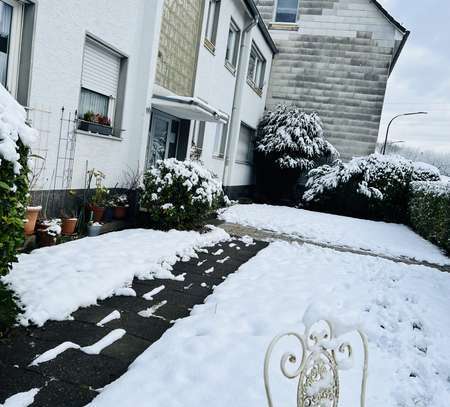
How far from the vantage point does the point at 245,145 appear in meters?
15.7

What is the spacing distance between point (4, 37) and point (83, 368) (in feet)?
13.1

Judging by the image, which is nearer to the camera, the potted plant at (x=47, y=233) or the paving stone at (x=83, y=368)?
the paving stone at (x=83, y=368)

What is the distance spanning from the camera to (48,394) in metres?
2.24

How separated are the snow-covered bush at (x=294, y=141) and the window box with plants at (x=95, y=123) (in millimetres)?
9146

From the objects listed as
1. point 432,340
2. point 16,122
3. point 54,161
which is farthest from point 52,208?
point 432,340

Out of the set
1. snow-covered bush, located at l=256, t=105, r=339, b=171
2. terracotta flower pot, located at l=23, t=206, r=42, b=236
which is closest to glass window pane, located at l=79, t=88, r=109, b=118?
terracotta flower pot, located at l=23, t=206, r=42, b=236

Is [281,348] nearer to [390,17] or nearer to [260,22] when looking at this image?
[260,22]

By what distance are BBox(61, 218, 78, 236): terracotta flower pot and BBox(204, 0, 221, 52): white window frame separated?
6.32 metres

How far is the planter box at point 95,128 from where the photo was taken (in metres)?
6.09

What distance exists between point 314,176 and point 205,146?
5788 mm

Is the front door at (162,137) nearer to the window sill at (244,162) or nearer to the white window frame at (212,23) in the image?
the white window frame at (212,23)

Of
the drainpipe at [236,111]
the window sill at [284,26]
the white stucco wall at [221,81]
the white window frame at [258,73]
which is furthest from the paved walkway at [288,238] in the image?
the window sill at [284,26]

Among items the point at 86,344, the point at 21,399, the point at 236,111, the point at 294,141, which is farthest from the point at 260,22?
the point at 21,399

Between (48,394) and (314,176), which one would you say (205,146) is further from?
(48,394)
